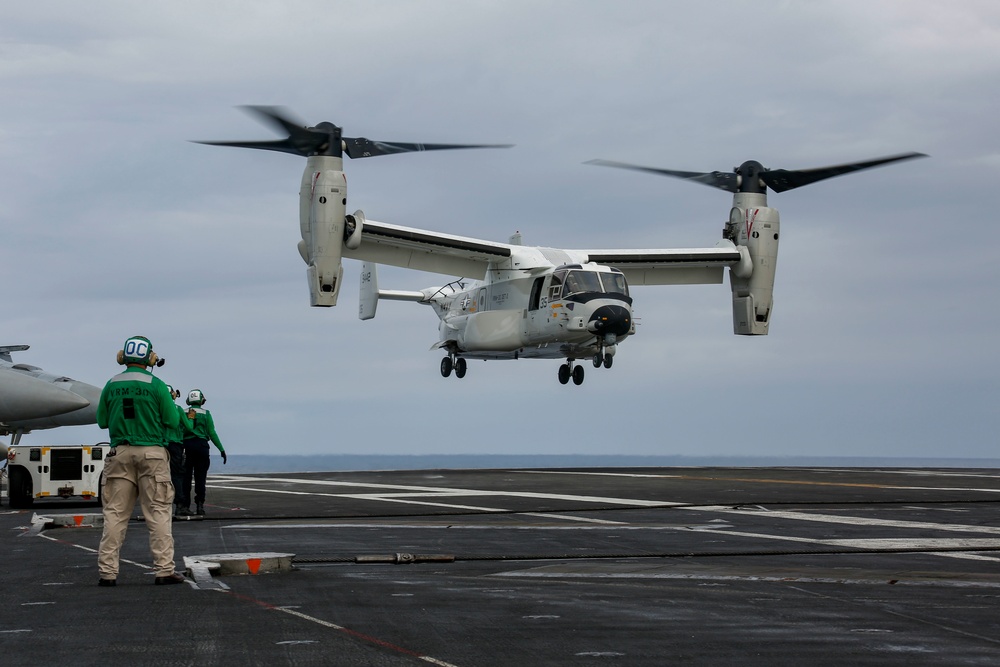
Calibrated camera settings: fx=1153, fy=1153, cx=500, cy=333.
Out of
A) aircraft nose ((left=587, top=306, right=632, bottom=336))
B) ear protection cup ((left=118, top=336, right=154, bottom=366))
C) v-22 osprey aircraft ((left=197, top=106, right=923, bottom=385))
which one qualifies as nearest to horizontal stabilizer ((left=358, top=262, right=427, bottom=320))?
v-22 osprey aircraft ((left=197, top=106, right=923, bottom=385))

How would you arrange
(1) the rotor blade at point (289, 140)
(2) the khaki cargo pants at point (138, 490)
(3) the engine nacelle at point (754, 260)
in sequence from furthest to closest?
(3) the engine nacelle at point (754, 260), (1) the rotor blade at point (289, 140), (2) the khaki cargo pants at point (138, 490)

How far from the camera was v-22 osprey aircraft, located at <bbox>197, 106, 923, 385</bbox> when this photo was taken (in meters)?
38.7

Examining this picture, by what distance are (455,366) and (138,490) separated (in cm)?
3797

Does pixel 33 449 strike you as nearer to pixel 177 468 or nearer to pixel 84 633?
pixel 177 468

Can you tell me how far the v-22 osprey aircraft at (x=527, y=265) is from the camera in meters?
38.7

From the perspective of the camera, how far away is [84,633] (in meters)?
7.22

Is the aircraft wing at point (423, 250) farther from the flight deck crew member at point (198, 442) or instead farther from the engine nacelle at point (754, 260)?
the flight deck crew member at point (198, 442)

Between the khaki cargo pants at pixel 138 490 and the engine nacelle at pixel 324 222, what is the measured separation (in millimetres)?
28140

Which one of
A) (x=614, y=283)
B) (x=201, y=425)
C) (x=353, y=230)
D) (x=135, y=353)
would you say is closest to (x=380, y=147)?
(x=353, y=230)

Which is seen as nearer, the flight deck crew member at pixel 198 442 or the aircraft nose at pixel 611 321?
the flight deck crew member at pixel 198 442

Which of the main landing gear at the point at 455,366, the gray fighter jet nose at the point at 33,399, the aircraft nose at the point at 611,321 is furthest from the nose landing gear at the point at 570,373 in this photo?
the gray fighter jet nose at the point at 33,399

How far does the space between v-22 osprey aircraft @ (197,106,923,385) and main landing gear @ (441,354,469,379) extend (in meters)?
0.04

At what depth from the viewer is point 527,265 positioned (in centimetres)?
4369

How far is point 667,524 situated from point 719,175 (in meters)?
30.8
